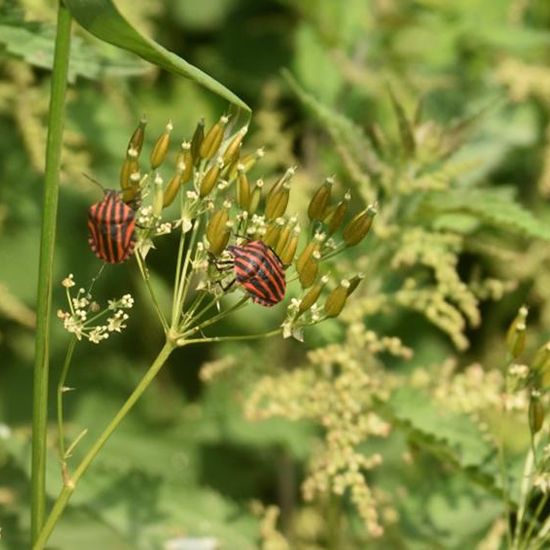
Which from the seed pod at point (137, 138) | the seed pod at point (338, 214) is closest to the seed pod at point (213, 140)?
the seed pod at point (137, 138)

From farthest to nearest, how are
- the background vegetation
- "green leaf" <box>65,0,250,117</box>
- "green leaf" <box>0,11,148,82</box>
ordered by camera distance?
the background vegetation < "green leaf" <box>0,11,148,82</box> < "green leaf" <box>65,0,250,117</box>

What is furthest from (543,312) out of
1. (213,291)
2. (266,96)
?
(213,291)

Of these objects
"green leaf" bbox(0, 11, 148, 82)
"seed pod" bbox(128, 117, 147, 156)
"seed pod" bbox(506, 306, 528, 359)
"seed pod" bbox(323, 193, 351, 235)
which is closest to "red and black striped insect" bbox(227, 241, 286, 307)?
"seed pod" bbox(323, 193, 351, 235)

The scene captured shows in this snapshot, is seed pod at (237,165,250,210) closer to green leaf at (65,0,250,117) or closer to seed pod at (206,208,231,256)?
seed pod at (206,208,231,256)

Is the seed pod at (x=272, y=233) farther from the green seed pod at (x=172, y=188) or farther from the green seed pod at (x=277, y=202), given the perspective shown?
the green seed pod at (x=172, y=188)

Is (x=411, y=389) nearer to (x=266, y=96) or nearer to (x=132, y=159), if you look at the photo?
(x=132, y=159)

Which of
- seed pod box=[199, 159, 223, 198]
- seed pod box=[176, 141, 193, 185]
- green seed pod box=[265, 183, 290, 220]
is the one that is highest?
seed pod box=[176, 141, 193, 185]

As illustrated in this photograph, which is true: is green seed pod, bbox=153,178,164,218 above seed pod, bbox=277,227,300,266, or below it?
above

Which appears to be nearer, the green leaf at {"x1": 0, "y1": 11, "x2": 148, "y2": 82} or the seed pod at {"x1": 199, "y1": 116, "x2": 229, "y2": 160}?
the seed pod at {"x1": 199, "y1": 116, "x2": 229, "y2": 160}
